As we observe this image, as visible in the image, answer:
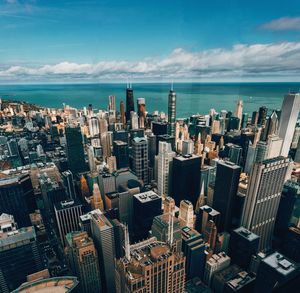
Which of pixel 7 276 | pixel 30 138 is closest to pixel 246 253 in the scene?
pixel 7 276

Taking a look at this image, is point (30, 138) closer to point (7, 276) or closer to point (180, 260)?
point (7, 276)

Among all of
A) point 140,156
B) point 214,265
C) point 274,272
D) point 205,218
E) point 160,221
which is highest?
point 274,272

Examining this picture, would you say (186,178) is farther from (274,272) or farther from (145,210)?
(274,272)

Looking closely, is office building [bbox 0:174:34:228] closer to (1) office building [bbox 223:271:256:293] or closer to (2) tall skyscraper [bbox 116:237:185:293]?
(2) tall skyscraper [bbox 116:237:185:293]

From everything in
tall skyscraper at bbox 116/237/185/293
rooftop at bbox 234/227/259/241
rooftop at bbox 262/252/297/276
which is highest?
tall skyscraper at bbox 116/237/185/293

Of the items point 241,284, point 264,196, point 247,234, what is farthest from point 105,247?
point 264,196

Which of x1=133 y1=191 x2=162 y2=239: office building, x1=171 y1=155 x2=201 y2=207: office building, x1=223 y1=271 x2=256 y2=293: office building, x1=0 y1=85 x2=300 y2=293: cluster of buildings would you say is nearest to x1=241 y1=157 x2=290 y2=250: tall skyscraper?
x1=0 y1=85 x2=300 y2=293: cluster of buildings
